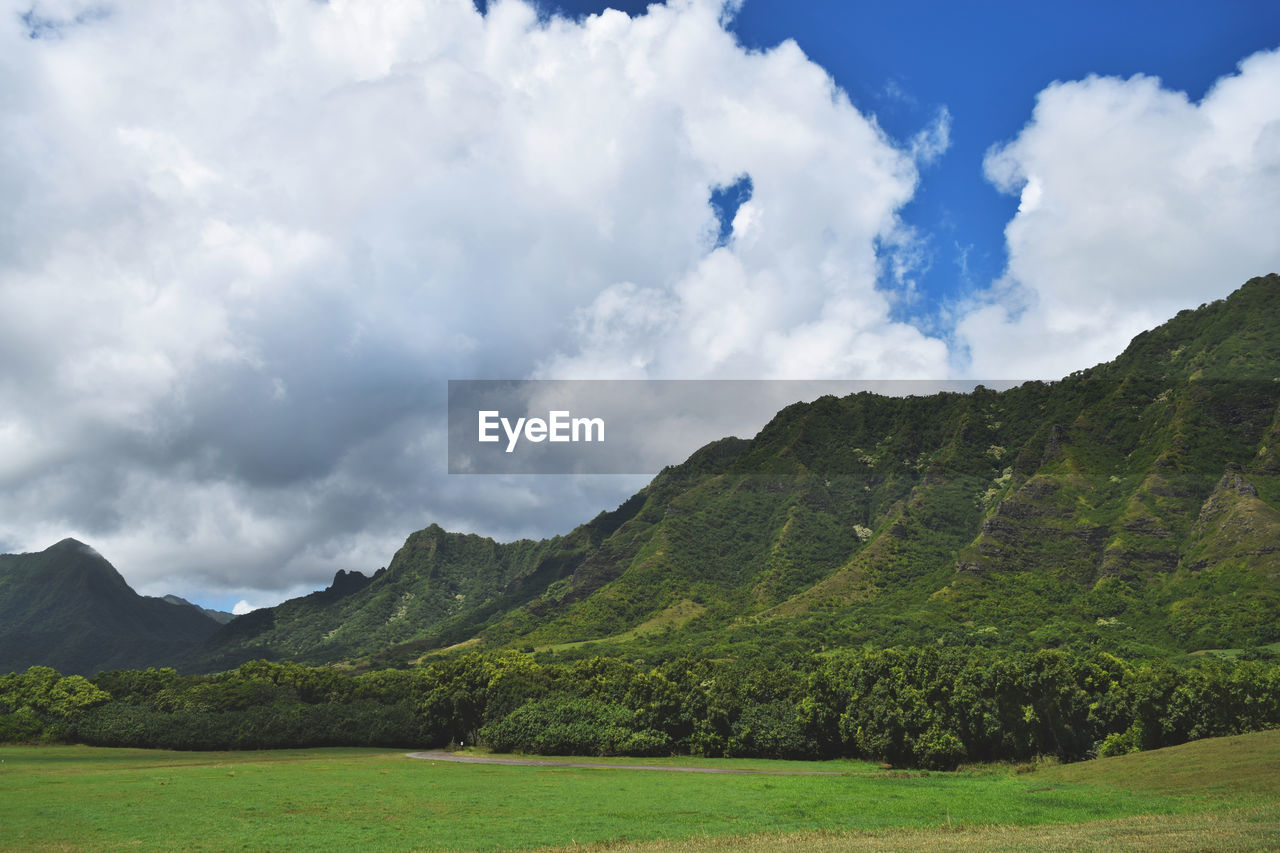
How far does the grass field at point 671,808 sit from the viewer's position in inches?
1367

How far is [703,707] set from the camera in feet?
325

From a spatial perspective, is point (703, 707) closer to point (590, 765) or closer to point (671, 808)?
point (590, 765)

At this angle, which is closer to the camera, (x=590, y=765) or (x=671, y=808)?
(x=671, y=808)

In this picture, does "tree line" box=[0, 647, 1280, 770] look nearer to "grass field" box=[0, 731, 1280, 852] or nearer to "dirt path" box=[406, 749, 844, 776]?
"dirt path" box=[406, 749, 844, 776]

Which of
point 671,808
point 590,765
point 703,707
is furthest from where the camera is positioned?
point 703,707

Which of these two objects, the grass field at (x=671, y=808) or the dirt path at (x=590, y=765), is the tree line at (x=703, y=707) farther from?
the grass field at (x=671, y=808)

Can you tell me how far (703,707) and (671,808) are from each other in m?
54.2

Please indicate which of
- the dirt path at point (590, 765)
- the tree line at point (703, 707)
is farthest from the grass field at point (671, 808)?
the tree line at point (703, 707)

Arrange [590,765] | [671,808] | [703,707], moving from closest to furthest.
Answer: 1. [671,808]
2. [590,765]
3. [703,707]

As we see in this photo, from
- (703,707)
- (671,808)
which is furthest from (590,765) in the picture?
(671,808)

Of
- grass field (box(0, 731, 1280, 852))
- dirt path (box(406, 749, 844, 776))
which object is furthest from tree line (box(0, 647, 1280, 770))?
grass field (box(0, 731, 1280, 852))

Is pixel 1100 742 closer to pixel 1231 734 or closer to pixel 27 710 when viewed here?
pixel 1231 734

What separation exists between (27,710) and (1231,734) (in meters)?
143

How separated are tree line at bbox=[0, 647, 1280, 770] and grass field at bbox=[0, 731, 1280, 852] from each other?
8778 millimetres
